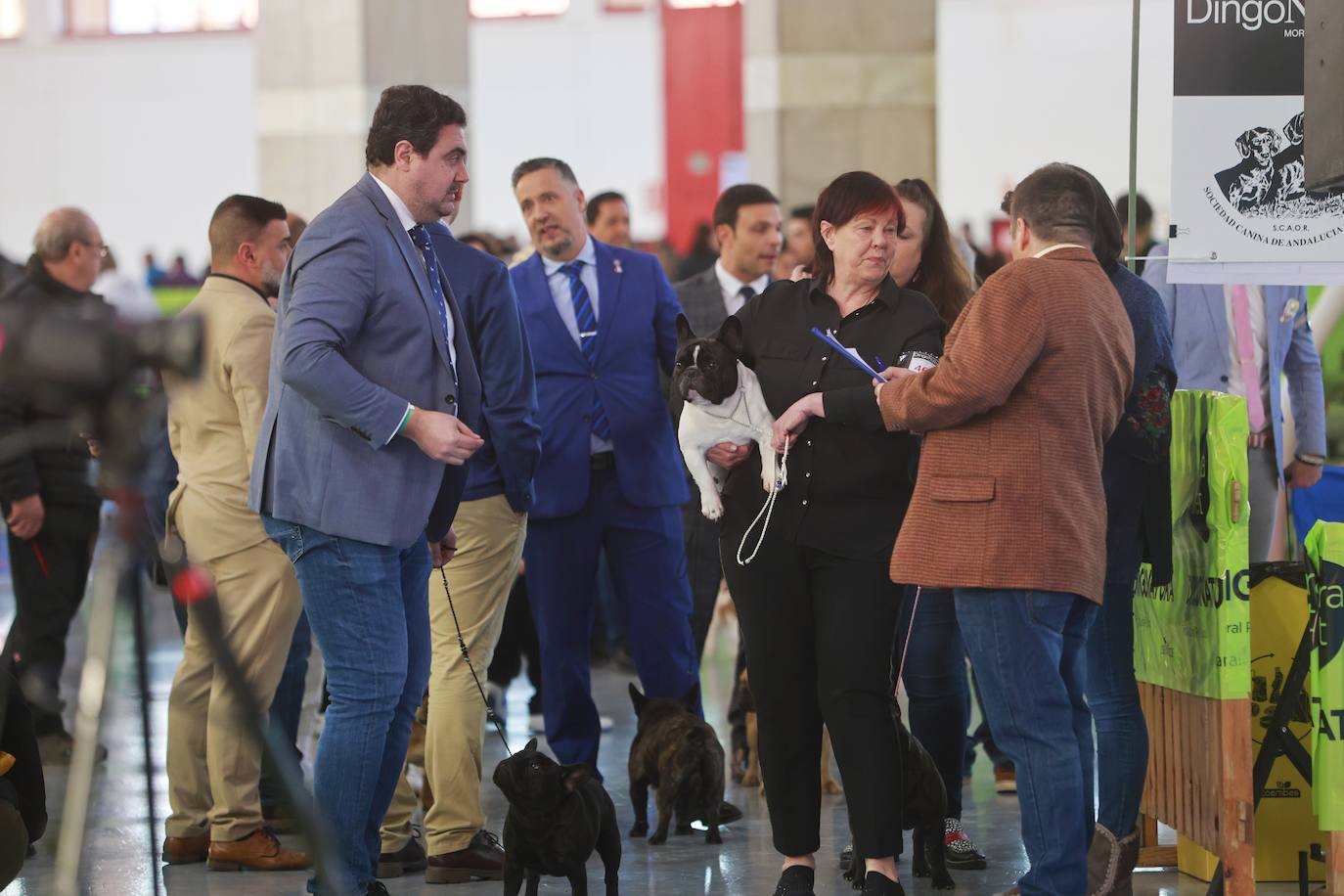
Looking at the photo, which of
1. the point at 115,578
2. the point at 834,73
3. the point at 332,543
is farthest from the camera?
the point at 834,73

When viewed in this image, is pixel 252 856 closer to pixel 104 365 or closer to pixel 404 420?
pixel 404 420

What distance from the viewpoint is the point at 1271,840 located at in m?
4.33

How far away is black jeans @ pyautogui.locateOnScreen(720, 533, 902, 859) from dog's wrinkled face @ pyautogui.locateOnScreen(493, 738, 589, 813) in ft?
1.55

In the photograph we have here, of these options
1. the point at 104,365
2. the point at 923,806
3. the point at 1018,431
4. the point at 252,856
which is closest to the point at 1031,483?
the point at 1018,431

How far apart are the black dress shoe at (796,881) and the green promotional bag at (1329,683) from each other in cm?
119

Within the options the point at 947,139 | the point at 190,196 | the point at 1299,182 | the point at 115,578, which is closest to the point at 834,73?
the point at 1299,182

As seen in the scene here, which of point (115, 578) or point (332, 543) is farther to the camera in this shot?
point (332, 543)

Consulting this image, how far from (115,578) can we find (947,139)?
62.1 feet

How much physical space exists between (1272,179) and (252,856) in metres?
3.25

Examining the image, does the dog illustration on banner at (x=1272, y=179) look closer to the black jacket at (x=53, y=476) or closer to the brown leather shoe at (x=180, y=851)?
the brown leather shoe at (x=180, y=851)

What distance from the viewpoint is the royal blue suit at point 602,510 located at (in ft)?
16.9

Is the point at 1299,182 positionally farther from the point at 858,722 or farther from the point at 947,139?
the point at 947,139

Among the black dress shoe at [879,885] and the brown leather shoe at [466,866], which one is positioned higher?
the black dress shoe at [879,885]

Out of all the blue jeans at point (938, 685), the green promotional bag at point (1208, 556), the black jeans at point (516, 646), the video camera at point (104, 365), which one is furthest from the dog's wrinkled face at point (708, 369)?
the black jeans at point (516, 646)
